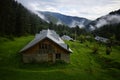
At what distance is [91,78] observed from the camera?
42.2m

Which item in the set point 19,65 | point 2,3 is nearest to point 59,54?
point 19,65

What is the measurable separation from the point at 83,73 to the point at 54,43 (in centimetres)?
1262

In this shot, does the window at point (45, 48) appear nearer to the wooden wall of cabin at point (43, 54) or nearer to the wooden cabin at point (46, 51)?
the wooden cabin at point (46, 51)

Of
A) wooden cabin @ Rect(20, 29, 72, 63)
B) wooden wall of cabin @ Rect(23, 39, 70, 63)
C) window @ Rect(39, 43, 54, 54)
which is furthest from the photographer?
window @ Rect(39, 43, 54, 54)

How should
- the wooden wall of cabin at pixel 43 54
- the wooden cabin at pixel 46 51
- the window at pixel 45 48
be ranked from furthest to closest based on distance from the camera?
the window at pixel 45 48 < the wooden cabin at pixel 46 51 < the wooden wall of cabin at pixel 43 54

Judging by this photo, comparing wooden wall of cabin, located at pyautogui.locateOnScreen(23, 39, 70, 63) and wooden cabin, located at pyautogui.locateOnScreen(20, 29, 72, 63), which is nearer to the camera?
wooden wall of cabin, located at pyautogui.locateOnScreen(23, 39, 70, 63)

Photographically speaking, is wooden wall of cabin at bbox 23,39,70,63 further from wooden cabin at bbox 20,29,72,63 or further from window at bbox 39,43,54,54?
window at bbox 39,43,54,54

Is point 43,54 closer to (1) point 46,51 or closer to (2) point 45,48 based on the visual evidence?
(1) point 46,51

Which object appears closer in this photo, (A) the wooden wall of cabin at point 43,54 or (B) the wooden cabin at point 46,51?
(A) the wooden wall of cabin at point 43,54

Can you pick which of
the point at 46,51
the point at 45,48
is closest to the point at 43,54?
the point at 46,51

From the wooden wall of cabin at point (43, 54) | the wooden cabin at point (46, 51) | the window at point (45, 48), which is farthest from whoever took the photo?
the window at point (45, 48)

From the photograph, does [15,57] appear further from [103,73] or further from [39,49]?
[103,73]

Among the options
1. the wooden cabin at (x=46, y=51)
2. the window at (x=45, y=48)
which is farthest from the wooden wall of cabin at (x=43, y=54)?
the window at (x=45, y=48)

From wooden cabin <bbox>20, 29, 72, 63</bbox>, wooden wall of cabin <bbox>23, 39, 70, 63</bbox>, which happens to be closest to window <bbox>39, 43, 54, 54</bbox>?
wooden cabin <bbox>20, 29, 72, 63</bbox>
